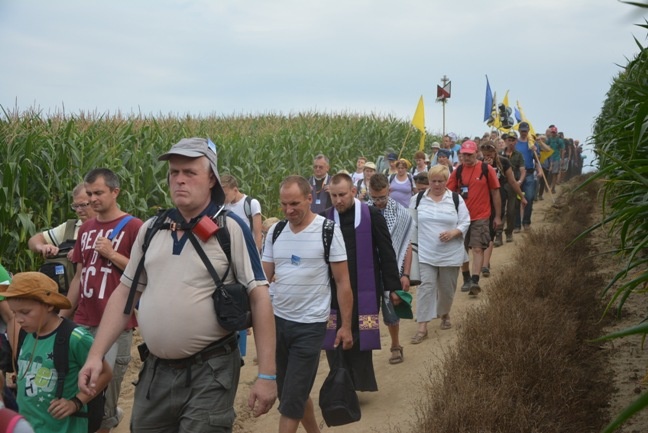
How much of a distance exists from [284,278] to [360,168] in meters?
11.6

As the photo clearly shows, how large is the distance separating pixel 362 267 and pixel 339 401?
1.29m

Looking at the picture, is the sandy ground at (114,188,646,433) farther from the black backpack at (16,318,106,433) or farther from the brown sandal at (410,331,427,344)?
the black backpack at (16,318,106,433)

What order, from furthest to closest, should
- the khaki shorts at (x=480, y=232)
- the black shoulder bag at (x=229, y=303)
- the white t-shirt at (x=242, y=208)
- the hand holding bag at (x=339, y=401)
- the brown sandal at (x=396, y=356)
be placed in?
the khaki shorts at (x=480, y=232)
the white t-shirt at (x=242, y=208)
the brown sandal at (x=396, y=356)
the hand holding bag at (x=339, y=401)
the black shoulder bag at (x=229, y=303)

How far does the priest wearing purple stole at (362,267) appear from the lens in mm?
6910

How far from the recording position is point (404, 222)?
27.8ft

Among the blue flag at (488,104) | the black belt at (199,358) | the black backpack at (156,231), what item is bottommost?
the black belt at (199,358)

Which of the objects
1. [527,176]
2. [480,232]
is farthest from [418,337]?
[527,176]

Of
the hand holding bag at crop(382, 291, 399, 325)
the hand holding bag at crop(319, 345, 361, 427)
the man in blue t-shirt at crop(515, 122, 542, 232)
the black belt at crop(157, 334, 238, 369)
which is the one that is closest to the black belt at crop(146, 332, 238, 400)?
the black belt at crop(157, 334, 238, 369)

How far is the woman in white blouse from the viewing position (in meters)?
9.30

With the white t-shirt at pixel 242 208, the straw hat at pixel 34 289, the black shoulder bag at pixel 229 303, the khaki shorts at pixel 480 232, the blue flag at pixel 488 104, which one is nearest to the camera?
the black shoulder bag at pixel 229 303

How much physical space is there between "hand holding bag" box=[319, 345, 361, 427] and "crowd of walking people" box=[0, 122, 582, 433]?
0.70 feet

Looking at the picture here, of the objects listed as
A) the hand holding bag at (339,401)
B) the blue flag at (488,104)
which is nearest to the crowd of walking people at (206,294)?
the hand holding bag at (339,401)

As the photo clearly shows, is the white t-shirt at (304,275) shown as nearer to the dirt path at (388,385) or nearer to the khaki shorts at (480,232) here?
the dirt path at (388,385)

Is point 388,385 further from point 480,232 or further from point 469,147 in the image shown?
point 469,147
